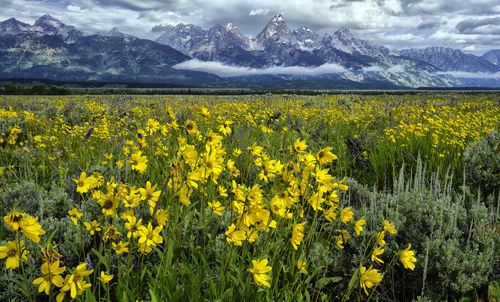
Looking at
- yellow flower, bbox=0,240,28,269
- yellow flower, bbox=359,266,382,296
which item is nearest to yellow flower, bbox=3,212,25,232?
yellow flower, bbox=0,240,28,269

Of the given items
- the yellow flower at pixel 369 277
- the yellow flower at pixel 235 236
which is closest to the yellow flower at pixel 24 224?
the yellow flower at pixel 235 236

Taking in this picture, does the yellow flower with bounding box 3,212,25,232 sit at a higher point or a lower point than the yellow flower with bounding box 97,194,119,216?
higher

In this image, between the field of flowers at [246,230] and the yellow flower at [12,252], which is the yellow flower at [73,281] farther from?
the yellow flower at [12,252]

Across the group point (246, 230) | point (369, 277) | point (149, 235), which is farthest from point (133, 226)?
point (369, 277)

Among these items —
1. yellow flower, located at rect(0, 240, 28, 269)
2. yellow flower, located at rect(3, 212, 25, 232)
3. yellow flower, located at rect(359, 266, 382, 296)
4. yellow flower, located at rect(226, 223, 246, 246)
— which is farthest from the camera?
yellow flower, located at rect(359, 266, 382, 296)

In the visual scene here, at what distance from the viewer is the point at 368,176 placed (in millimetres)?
5172

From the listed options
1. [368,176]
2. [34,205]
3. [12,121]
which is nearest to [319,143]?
[368,176]

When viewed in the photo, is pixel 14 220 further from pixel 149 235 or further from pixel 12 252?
pixel 149 235

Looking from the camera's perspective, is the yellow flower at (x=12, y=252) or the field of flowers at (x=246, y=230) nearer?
the yellow flower at (x=12, y=252)

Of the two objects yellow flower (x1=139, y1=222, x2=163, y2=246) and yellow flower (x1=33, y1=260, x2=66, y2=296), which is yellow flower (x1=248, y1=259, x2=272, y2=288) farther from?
yellow flower (x1=33, y1=260, x2=66, y2=296)

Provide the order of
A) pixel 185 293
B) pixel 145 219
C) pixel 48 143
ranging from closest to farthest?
1. pixel 185 293
2. pixel 145 219
3. pixel 48 143

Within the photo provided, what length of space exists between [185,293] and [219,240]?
2.45ft

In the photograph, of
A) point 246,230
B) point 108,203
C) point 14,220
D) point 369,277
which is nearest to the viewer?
point 14,220

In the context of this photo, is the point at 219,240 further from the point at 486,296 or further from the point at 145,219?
the point at 486,296
